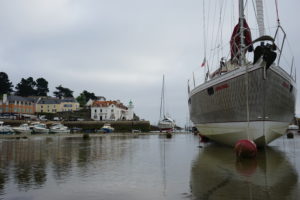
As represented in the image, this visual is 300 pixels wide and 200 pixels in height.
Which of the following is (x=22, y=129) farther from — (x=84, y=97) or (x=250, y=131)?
(x=84, y=97)

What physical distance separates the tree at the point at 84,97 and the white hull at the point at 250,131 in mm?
128566

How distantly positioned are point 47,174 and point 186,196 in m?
6.83

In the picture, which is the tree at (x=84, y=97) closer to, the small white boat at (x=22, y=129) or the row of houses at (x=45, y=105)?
the row of houses at (x=45, y=105)

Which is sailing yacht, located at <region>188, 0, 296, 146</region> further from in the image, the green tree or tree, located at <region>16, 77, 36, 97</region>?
tree, located at <region>16, 77, 36, 97</region>

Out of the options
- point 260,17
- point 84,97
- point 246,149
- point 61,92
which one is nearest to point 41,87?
point 61,92

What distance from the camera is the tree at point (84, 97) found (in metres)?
147

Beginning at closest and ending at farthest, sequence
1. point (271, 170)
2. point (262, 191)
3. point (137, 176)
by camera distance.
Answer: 1. point (262, 191)
2. point (137, 176)
3. point (271, 170)

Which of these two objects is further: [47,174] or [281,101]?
[281,101]

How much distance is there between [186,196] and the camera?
27.5ft

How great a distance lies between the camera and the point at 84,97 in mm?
149375

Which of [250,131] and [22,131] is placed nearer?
[250,131]

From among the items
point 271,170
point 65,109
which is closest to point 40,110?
point 65,109

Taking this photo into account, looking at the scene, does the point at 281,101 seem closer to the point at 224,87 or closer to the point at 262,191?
the point at 224,87

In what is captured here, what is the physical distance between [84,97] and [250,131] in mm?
135940
